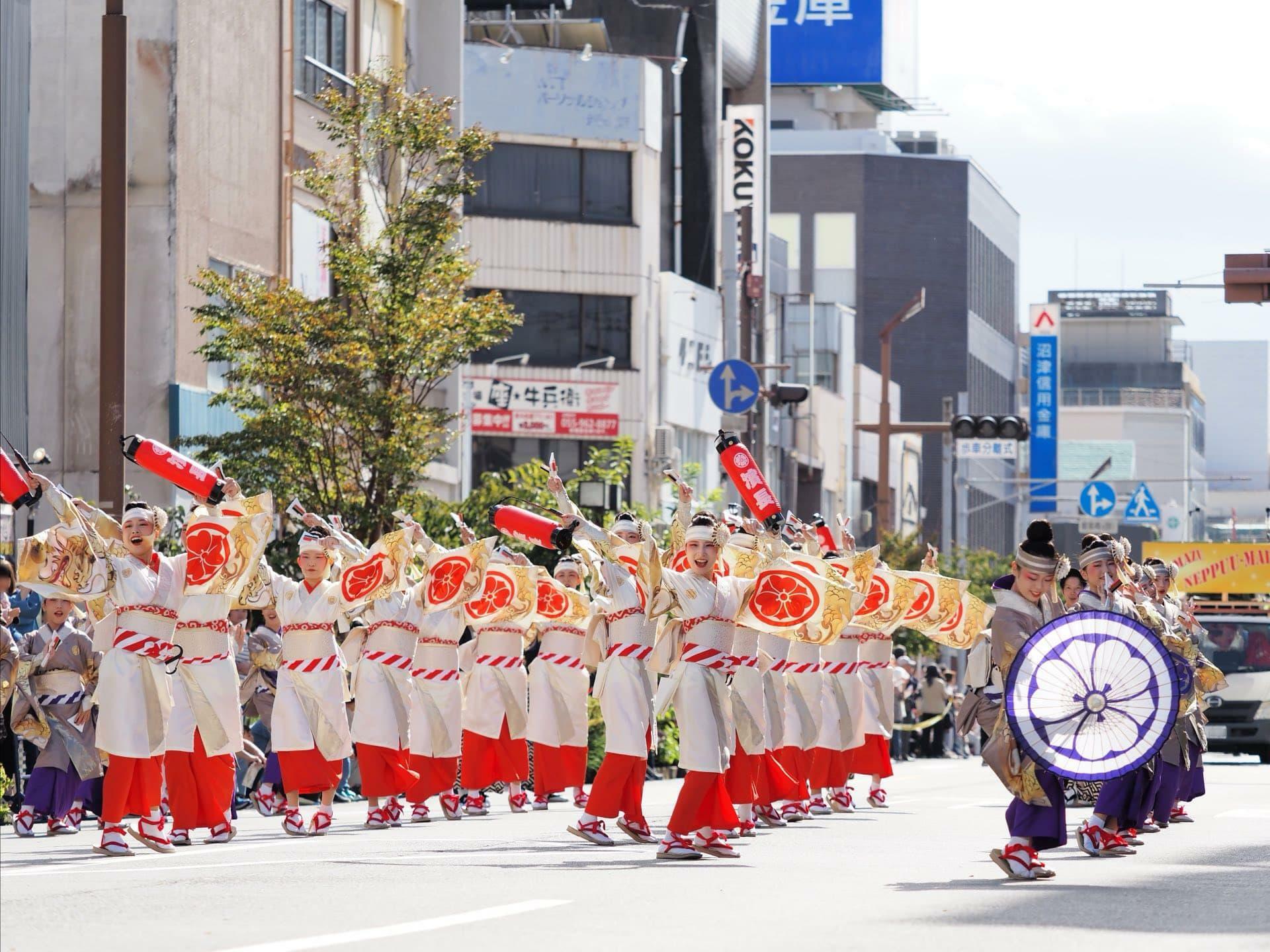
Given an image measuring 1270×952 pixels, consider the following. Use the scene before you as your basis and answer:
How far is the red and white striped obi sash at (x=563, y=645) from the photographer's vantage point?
19359 mm

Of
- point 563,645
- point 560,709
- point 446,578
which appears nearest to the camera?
point 446,578

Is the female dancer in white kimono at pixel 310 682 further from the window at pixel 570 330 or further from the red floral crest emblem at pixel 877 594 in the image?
the window at pixel 570 330

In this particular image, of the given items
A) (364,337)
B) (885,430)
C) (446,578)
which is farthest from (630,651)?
(885,430)

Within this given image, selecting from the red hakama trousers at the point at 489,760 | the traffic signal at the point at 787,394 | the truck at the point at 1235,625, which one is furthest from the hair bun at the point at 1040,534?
the traffic signal at the point at 787,394

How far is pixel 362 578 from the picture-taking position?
1680 cm

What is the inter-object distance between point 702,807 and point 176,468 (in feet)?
12.2

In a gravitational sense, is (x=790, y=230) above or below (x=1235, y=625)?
above

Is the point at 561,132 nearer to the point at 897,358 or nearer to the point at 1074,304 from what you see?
the point at 897,358

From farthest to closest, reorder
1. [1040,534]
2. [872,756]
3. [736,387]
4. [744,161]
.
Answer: [744,161] < [736,387] < [872,756] < [1040,534]

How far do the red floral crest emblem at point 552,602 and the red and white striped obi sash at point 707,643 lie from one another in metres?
5.39

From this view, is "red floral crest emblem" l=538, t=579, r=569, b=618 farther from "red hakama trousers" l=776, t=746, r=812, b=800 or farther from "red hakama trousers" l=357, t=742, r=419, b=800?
"red hakama trousers" l=357, t=742, r=419, b=800

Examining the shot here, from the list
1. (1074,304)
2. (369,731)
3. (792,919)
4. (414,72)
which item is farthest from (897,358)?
(792,919)

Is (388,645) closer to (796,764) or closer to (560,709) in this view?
(560,709)

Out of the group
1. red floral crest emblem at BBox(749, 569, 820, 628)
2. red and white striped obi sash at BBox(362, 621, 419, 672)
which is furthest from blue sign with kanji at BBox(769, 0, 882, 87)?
red floral crest emblem at BBox(749, 569, 820, 628)
